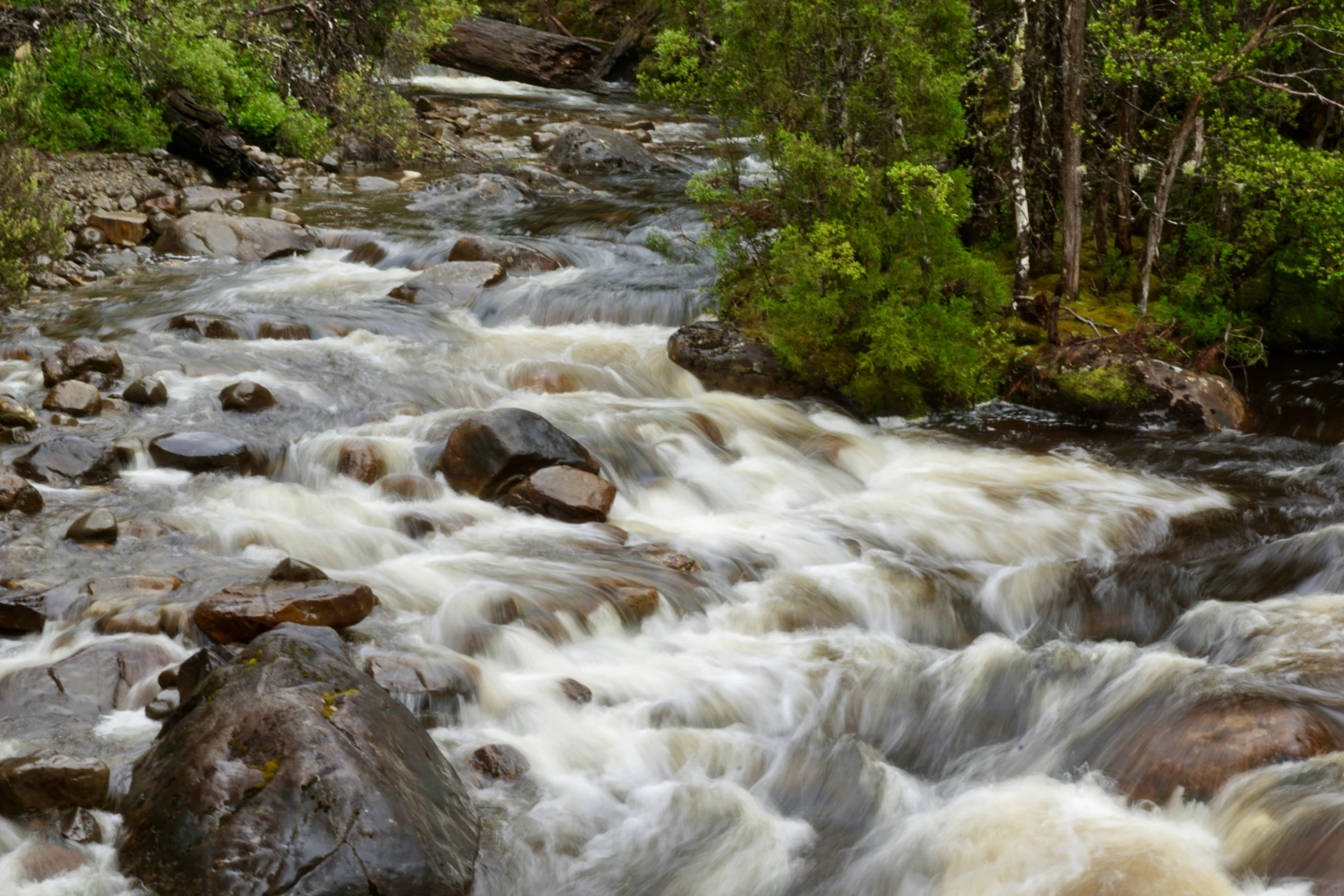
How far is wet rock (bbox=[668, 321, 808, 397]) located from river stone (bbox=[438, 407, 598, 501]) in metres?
3.00

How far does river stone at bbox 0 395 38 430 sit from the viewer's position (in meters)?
9.55

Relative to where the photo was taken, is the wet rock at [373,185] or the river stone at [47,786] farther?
the wet rock at [373,185]

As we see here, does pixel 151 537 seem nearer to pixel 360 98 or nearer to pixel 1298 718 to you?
pixel 1298 718

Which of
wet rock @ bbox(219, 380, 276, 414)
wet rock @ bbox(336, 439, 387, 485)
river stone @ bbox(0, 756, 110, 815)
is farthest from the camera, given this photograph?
wet rock @ bbox(219, 380, 276, 414)

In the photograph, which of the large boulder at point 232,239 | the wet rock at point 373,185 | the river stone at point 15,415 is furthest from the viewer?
the wet rock at point 373,185

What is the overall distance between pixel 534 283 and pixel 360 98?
9017 millimetres

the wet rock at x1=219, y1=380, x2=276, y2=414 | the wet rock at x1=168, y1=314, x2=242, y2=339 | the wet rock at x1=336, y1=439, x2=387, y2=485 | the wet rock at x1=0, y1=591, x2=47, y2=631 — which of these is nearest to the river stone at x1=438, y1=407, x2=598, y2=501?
the wet rock at x1=336, y1=439, x2=387, y2=485

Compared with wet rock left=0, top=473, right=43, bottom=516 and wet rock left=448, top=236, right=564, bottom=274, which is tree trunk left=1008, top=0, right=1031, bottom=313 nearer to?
wet rock left=448, top=236, right=564, bottom=274

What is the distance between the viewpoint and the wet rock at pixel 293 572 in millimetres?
7188

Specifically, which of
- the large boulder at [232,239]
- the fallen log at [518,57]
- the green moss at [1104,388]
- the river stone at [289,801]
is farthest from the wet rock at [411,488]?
the fallen log at [518,57]

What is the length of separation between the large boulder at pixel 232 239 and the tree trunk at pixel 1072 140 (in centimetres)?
1074

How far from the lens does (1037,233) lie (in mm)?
14094

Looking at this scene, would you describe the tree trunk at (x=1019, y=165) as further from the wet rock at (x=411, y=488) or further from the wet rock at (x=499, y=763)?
the wet rock at (x=499, y=763)

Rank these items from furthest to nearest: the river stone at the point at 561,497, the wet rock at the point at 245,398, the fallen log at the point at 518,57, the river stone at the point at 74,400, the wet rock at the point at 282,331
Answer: the fallen log at the point at 518,57, the wet rock at the point at 282,331, the wet rock at the point at 245,398, the river stone at the point at 74,400, the river stone at the point at 561,497
